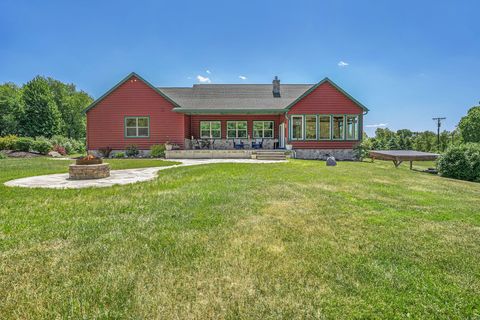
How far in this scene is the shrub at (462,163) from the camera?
1268cm

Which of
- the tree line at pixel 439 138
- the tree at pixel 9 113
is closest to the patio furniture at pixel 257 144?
the tree line at pixel 439 138

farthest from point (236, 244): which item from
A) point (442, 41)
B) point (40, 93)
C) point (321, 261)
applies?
point (40, 93)

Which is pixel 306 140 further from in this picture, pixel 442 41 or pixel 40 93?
pixel 40 93

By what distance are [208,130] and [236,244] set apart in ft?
59.7

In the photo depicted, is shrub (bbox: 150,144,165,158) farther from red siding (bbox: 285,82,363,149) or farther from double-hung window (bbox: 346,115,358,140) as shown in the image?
double-hung window (bbox: 346,115,358,140)

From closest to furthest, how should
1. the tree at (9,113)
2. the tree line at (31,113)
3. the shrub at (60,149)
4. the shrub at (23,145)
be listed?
the shrub at (23,145) < the shrub at (60,149) < the tree at (9,113) < the tree line at (31,113)

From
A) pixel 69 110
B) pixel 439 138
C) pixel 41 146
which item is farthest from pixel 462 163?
pixel 69 110

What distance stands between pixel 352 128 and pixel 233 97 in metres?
9.97

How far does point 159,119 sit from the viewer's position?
19.0 metres

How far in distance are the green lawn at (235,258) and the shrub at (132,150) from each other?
13.3m

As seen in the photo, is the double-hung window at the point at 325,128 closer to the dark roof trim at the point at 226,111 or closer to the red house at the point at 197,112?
the red house at the point at 197,112

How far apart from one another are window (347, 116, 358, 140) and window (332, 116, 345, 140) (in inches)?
17.6

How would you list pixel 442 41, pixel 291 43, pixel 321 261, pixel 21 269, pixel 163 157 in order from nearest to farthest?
pixel 21 269
pixel 321 261
pixel 163 157
pixel 291 43
pixel 442 41

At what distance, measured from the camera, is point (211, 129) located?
21078 millimetres
